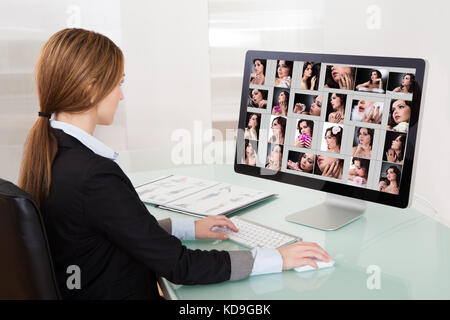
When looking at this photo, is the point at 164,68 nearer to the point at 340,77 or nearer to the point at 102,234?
the point at 340,77

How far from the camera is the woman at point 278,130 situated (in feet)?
4.55

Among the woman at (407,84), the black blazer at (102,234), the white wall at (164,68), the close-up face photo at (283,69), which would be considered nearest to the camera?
the black blazer at (102,234)

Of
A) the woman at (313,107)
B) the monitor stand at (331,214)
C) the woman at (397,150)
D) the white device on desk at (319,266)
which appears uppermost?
the woman at (313,107)

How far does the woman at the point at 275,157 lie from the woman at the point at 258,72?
0.19 m

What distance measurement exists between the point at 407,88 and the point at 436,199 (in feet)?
Result: 3.36

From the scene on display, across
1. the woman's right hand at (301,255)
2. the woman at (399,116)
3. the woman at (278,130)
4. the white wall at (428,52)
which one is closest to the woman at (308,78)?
the woman at (278,130)

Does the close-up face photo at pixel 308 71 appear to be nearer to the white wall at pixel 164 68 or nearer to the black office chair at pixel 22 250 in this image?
the black office chair at pixel 22 250

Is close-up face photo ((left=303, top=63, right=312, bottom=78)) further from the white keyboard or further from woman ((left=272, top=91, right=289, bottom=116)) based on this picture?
the white keyboard

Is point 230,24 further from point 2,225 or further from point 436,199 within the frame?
point 2,225

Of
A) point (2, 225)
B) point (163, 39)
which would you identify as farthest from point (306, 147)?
point (163, 39)

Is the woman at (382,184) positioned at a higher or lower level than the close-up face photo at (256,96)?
lower

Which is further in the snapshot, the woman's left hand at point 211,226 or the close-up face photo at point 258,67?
the close-up face photo at point 258,67

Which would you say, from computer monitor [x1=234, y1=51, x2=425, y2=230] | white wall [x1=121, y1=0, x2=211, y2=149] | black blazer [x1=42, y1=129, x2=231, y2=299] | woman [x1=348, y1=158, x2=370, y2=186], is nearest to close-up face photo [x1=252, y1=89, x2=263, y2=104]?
computer monitor [x1=234, y1=51, x2=425, y2=230]

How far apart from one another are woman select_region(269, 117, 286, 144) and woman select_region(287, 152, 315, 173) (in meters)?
0.07
